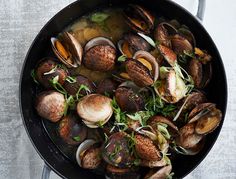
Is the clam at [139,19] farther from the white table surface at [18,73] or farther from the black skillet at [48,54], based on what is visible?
the white table surface at [18,73]

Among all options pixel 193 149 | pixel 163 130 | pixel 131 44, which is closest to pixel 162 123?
pixel 163 130

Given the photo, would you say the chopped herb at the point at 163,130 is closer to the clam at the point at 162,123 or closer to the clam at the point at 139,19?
the clam at the point at 162,123

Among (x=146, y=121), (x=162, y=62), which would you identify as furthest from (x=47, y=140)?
(x=162, y=62)

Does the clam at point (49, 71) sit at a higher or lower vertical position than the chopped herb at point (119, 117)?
higher

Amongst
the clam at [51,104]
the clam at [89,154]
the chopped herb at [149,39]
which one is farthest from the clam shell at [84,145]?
the chopped herb at [149,39]

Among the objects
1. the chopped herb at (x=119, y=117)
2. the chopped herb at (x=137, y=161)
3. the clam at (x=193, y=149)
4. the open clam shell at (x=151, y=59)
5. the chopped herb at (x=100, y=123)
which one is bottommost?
the chopped herb at (x=137, y=161)

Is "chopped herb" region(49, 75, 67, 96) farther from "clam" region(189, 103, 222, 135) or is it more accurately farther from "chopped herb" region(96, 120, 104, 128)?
"clam" region(189, 103, 222, 135)

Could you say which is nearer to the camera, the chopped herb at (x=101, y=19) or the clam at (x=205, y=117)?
the clam at (x=205, y=117)
